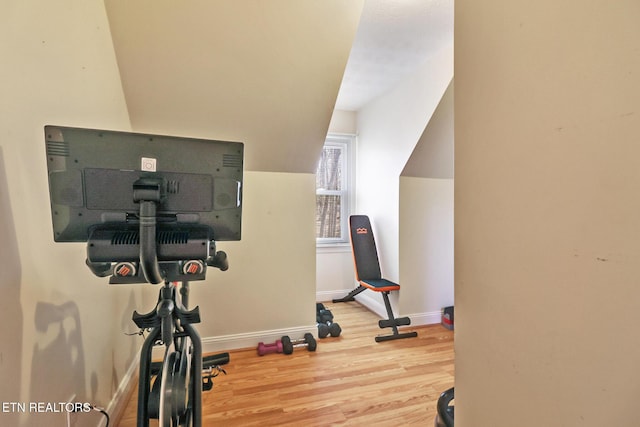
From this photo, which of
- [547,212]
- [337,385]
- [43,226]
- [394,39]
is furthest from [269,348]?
[394,39]

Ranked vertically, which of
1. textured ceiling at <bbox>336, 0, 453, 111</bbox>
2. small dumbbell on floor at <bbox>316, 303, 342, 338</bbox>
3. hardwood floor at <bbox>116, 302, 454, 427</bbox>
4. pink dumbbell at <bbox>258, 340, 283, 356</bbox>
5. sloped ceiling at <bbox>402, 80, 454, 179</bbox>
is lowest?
hardwood floor at <bbox>116, 302, 454, 427</bbox>

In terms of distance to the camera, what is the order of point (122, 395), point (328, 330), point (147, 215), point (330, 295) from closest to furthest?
point (147, 215)
point (122, 395)
point (328, 330)
point (330, 295)

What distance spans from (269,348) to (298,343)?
0.26 meters

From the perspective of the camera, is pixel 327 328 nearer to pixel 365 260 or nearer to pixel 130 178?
pixel 365 260

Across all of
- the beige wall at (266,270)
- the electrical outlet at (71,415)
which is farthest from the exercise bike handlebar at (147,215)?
the beige wall at (266,270)

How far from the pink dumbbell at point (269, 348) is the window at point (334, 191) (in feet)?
5.41

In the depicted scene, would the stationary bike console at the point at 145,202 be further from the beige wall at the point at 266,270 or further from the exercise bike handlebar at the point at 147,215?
the beige wall at the point at 266,270

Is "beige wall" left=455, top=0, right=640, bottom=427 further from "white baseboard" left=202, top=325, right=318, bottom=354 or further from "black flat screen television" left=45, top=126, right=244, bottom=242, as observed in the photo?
"white baseboard" left=202, top=325, right=318, bottom=354

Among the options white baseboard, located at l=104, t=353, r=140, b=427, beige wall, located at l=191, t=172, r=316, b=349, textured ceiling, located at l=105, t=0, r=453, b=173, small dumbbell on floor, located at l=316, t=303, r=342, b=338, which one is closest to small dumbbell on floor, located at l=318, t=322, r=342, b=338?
small dumbbell on floor, located at l=316, t=303, r=342, b=338

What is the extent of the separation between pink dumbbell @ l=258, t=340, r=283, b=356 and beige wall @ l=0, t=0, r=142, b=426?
1.05m

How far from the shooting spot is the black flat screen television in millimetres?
824

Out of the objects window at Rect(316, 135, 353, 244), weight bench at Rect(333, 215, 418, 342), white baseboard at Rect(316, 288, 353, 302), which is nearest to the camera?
weight bench at Rect(333, 215, 418, 342)

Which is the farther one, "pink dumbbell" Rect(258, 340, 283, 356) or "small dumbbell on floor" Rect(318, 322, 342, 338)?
"small dumbbell on floor" Rect(318, 322, 342, 338)

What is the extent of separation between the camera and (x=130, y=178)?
87cm
